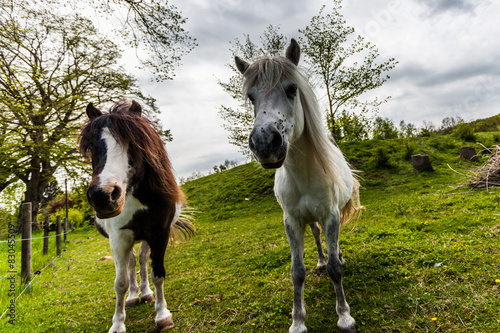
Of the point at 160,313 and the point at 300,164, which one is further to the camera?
the point at 160,313

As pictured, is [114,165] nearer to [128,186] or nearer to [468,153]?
[128,186]

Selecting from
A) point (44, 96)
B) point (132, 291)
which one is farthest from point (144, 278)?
point (44, 96)

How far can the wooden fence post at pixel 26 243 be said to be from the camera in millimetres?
5211

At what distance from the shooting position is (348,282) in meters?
3.40

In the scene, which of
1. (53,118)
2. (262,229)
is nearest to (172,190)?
(262,229)

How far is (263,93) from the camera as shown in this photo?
7.09ft

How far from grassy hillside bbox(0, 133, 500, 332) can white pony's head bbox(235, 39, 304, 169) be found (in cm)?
95

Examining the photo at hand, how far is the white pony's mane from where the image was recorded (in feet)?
7.34

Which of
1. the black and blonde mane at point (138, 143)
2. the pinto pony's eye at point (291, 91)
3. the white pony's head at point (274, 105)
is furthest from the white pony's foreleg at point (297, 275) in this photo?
the black and blonde mane at point (138, 143)

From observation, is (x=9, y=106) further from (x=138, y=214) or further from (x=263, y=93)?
(x=263, y=93)

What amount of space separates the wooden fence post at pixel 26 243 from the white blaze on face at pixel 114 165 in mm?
4377

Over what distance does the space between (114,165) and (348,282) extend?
A: 10.8ft

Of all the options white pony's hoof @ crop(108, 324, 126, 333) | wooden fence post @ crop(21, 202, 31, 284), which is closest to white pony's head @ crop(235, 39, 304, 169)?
white pony's hoof @ crop(108, 324, 126, 333)

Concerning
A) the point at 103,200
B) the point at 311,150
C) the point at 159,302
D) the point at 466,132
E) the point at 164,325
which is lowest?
the point at 164,325
